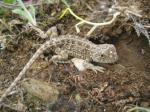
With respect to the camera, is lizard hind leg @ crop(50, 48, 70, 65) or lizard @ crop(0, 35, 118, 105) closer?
lizard @ crop(0, 35, 118, 105)

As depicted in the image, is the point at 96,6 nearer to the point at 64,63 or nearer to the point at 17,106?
the point at 64,63

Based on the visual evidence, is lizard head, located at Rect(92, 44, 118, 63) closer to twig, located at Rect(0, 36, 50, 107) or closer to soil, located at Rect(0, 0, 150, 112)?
soil, located at Rect(0, 0, 150, 112)

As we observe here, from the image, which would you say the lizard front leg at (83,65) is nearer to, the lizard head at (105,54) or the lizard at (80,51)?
the lizard at (80,51)

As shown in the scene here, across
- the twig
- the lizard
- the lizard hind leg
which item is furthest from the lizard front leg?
the twig

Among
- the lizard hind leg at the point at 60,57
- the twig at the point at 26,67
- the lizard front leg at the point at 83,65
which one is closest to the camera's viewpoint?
the twig at the point at 26,67

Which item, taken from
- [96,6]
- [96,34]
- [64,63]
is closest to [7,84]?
[64,63]

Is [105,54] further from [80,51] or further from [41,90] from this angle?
[41,90]

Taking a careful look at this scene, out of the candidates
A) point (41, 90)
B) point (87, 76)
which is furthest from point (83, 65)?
point (41, 90)

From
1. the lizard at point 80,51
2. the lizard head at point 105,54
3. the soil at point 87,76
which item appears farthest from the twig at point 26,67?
the lizard head at point 105,54
